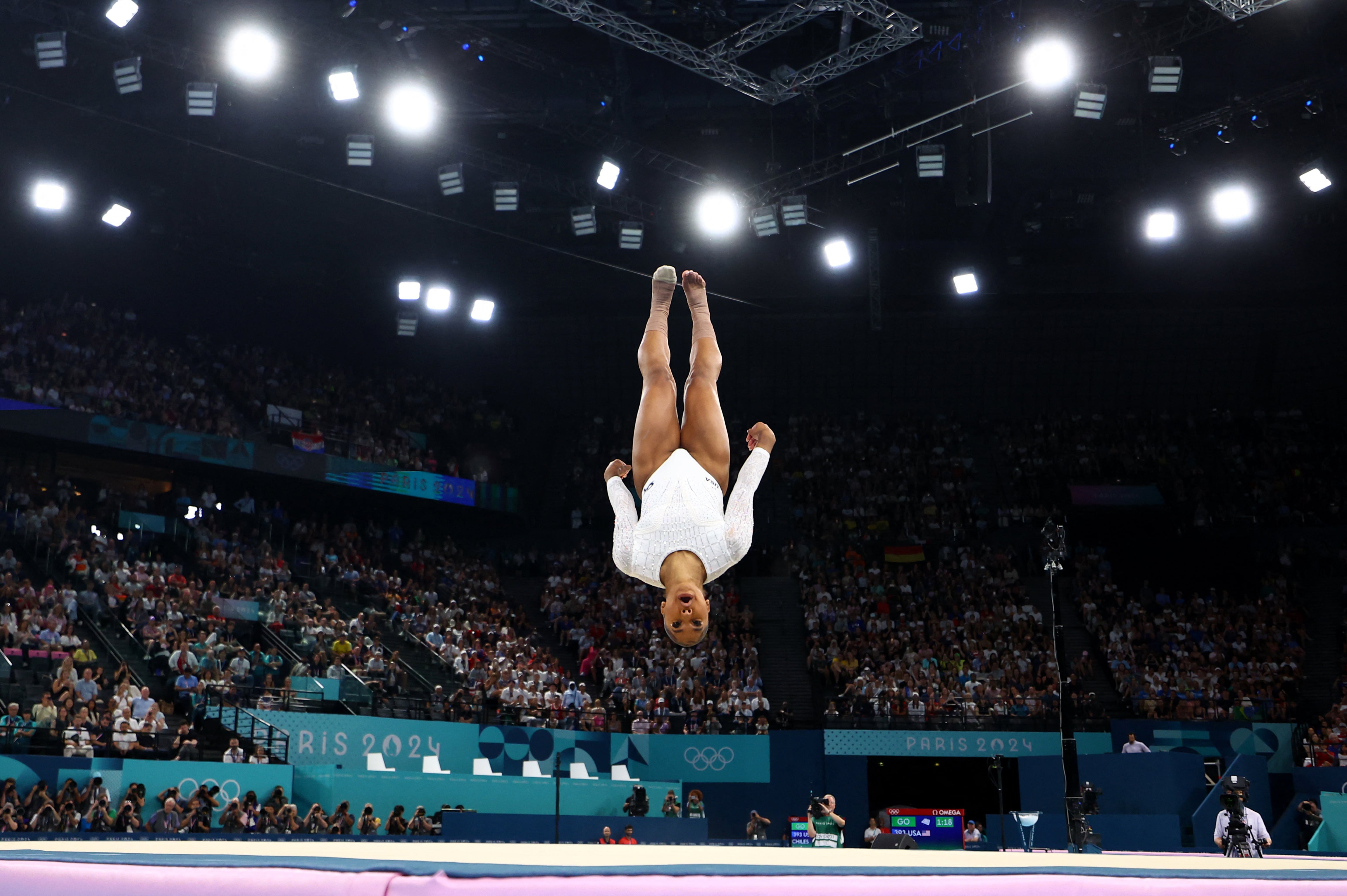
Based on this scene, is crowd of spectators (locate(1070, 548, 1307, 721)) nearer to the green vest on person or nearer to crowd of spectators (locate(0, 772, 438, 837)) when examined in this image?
the green vest on person

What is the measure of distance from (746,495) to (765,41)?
1204 centimetres

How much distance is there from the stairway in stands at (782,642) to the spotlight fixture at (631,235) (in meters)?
8.26

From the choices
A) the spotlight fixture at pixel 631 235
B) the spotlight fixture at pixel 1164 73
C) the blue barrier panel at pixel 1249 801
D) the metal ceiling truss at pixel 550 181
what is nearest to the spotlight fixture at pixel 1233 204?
the spotlight fixture at pixel 1164 73

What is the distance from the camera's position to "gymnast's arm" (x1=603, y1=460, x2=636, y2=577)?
6504 mm

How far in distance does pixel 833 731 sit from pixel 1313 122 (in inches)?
595

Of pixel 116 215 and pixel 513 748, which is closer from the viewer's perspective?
pixel 513 748

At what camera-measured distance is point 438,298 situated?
85.9 ft

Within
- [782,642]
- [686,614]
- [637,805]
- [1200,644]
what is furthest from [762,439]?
[1200,644]

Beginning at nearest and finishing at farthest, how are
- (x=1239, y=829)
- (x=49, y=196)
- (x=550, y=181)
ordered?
(x=1239, y=829) < (x=550, y=181) < (x=49, y=196)

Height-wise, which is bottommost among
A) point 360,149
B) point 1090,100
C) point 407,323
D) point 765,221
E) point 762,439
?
point 762,439

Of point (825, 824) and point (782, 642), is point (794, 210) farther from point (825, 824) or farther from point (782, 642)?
point (825, 824)

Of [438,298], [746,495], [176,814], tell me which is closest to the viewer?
[746,495]

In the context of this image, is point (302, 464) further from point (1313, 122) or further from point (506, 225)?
point (1313, 122)

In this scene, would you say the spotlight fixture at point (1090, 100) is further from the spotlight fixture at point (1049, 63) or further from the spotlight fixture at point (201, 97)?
the spotlight fixture at point (201, 97)
